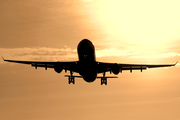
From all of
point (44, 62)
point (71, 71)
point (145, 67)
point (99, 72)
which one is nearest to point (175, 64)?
point (145, 67)

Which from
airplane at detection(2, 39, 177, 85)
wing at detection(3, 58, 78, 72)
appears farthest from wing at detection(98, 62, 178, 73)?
wing at detection(3, 58, 78, 72)

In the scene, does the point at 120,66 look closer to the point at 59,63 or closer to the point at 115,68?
the point at 115,68

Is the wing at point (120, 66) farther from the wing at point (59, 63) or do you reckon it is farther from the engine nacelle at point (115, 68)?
the wing at point (59, 63)

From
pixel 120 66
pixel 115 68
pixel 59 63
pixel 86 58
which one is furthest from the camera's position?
pixel 120 66

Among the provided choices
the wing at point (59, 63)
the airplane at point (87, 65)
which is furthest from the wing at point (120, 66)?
the wing at point (59, 63)

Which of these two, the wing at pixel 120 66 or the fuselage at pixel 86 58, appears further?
the fuselage at pixel 86 58

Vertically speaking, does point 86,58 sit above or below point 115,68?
above

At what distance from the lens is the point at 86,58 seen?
69812mm

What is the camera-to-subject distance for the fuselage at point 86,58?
6975cm

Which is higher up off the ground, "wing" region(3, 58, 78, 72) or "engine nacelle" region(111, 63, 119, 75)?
"wing" region(3, 58, 78, 72)

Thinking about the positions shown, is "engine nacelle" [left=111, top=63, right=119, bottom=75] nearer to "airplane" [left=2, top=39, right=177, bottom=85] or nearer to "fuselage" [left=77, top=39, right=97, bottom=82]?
"airplane" [left=2, top=39, right=177, bottom=85]

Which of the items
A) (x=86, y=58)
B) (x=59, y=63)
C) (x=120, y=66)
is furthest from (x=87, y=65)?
(x=120, y=66)

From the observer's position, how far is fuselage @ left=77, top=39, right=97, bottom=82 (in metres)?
69.8

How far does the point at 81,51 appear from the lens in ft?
229
